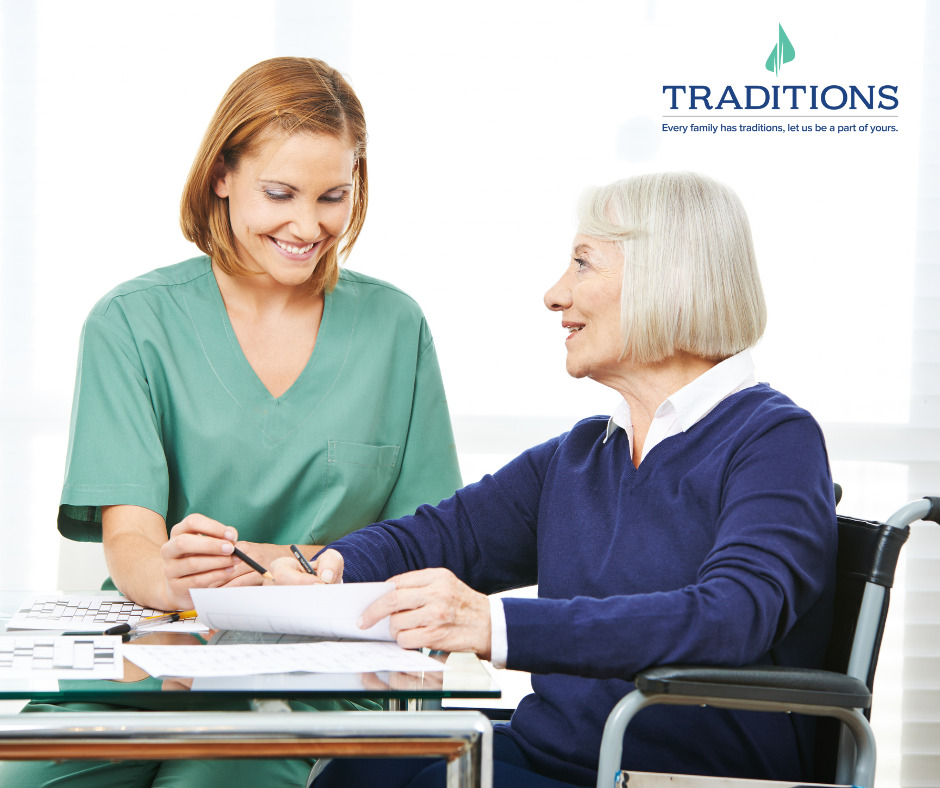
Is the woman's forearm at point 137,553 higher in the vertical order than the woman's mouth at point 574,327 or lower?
lower

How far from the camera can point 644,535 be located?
4.46 ft

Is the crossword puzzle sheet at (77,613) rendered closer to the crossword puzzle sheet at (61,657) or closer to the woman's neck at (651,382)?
the crossword puzzle sheet at (61,657)

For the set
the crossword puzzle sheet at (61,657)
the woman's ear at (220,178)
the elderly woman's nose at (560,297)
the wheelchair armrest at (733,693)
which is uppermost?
the woman's ear at (220,178)

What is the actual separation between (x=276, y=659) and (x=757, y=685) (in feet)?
1.67

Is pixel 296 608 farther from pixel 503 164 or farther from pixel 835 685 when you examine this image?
pixel 503 164

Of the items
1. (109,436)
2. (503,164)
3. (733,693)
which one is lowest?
(733,693)

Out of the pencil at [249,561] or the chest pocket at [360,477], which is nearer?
the pencil at [249,561]

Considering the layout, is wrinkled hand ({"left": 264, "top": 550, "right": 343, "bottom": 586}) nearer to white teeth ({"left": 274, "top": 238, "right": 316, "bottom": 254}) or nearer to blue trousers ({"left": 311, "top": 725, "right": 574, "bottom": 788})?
blue trousers ({"left": 311, "top": 725, "right": 574, "bottom": 788})

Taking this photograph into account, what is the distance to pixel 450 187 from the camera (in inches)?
110

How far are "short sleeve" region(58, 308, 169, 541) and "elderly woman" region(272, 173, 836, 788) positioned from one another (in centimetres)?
38

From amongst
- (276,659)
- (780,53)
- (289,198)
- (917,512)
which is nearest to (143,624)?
(276,659)

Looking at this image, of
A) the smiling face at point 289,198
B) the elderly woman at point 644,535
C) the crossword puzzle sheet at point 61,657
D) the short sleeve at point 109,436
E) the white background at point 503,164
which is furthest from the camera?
the white background at point 503,164

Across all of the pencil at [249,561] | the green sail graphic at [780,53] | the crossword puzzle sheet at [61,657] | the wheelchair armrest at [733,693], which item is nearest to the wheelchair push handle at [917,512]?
the wheelchair armrest at [733,693]

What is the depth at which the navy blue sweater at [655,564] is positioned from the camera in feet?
3.68
